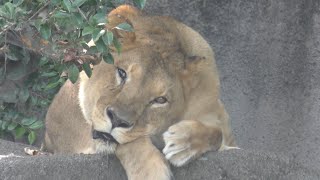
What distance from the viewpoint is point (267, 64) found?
13.4 feet

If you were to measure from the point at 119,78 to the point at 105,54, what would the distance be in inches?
7.1

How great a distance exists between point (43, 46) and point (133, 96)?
699 millimetres

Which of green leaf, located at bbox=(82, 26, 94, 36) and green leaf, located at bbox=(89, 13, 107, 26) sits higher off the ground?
green leaf, located at bbox=(89, 13, 107, 26)

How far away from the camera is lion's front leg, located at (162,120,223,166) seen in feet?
8.80

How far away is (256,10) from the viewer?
404 cm

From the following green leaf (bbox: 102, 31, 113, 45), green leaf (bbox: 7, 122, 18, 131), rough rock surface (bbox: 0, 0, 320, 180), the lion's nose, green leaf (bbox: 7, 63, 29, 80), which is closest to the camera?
green leaf (bbox: 102, 31, 113, 45)

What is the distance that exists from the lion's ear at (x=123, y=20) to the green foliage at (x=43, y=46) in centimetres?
5

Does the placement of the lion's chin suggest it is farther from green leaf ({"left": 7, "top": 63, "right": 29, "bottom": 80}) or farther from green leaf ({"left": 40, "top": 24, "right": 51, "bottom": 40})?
→ green leaf ({"left": 7, "top": 63, "right": 29, "bottom": 80})

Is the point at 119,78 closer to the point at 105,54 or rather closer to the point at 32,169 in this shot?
the point at 105,54

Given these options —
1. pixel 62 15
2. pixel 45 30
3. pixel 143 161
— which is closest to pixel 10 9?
pixel 45 30

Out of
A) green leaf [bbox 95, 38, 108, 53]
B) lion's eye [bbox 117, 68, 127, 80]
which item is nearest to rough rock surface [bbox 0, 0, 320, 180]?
lion's eye [bbox 117, 68, 127, 80]

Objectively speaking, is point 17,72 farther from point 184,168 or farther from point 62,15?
point 184,168

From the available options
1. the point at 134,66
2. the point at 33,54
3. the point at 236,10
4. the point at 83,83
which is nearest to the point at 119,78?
the point at 134,66

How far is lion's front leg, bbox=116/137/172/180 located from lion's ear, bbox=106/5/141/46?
0.43 m
